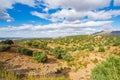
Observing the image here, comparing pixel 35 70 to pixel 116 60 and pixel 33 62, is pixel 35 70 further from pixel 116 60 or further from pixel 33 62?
pixel 116 60

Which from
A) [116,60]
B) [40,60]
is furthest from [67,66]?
[116,60]

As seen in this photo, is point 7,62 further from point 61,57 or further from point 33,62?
point 61,57

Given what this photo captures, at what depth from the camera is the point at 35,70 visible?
52.4 ft

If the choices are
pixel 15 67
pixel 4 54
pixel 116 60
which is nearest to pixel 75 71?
pixel 15 67

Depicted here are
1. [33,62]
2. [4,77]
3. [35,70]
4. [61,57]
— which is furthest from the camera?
[61,57]

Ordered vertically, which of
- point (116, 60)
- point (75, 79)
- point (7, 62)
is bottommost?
point (75, 79)

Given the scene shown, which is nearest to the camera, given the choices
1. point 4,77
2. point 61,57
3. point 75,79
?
point 4,77

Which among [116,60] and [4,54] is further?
[4,54]

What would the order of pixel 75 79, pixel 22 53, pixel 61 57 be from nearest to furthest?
1. pixel 75 79
2. pixel 22 53
3. pixel 61 57

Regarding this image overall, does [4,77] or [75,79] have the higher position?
[4,77]

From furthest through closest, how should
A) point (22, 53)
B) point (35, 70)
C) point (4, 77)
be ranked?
point (22, 53) → point (35, 70) → point (4, 77)

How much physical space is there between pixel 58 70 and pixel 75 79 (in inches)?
110

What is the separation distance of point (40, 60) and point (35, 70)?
7.60 ft

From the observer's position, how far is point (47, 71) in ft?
53.0
